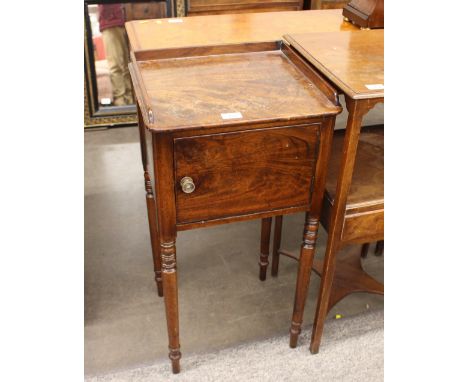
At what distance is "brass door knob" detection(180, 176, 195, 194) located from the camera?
112 cm

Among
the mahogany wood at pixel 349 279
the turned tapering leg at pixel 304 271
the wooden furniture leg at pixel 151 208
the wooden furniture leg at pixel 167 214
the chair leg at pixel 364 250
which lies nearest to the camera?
the wooden furniture leg at pixel 167 214

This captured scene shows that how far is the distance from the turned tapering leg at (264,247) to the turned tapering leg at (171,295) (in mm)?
513

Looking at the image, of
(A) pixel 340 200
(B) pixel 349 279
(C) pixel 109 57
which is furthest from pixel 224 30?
(C) pixel 109 57

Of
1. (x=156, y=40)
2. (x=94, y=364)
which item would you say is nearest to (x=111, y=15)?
(x=156, y=40)

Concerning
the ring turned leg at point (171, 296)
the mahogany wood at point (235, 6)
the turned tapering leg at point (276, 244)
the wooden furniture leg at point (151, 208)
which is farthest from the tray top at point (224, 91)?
the mahogany wood at point (235, 6)

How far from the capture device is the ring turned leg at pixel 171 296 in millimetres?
1254

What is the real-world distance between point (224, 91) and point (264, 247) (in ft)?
2.60

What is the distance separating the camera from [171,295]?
1.35 metres

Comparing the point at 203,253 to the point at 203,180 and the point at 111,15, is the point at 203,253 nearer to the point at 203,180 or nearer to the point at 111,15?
the point at 203,180

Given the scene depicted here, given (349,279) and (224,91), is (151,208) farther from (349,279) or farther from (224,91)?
(349,279)

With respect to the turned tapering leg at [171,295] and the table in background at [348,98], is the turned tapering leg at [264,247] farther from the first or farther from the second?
the turned tapering leg at [171,295]

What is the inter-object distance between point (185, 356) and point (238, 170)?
753 mm

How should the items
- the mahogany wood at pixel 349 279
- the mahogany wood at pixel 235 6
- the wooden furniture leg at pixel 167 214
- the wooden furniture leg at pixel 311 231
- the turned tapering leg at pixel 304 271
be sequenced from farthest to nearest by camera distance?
the mahogany wood at pixel 235 6, the mahogany wood at pixel 349 279, the turned tapering leg at pixel 304 271, the wooden furniture leg at pixel 311 231, the wooden furniture leg at pixel 167 214

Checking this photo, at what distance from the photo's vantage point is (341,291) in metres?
1.78
